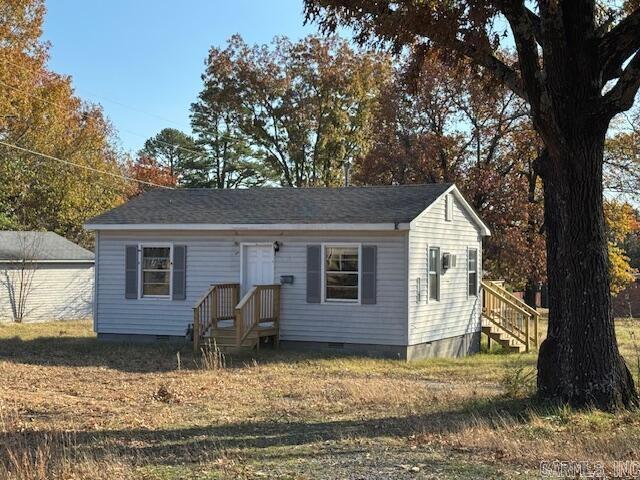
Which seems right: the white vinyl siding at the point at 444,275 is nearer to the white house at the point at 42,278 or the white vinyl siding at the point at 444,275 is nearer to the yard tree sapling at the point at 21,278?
the white house at the point at 42,278

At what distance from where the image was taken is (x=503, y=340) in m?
20.1

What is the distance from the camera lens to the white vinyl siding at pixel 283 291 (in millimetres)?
16203

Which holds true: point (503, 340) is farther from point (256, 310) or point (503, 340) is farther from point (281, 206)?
point (256, 310)

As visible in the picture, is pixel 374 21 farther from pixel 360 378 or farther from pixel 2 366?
pixel 2 366

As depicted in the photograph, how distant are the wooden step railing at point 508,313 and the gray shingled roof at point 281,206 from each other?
4.00m

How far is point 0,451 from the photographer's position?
6754 millimetres

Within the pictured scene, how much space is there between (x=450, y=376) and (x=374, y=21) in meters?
7.13

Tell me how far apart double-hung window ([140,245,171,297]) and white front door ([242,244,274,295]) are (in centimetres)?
207

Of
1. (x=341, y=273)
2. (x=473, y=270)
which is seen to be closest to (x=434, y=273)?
(x=341, y=273)

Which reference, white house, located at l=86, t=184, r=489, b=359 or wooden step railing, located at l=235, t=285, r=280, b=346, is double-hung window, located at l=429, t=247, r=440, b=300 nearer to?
white house, located at l=86, t=184, r=489, b=359

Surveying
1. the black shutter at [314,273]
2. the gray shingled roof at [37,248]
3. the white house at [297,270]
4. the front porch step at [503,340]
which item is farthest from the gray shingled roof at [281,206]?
the gray shingled roof at [37,248]

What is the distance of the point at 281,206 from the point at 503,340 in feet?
23.5

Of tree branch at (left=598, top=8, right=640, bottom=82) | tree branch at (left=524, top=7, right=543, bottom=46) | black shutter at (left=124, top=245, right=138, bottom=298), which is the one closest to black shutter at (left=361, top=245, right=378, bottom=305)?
black shutter at (left=124, top=245, right=138, bottom=298)

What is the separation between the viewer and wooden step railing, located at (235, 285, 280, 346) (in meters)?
15.9
